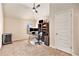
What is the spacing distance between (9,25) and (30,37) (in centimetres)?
48

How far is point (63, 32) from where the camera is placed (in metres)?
2.12

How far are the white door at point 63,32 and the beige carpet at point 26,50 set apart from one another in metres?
0.19

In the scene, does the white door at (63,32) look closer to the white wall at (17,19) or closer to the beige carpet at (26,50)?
the beige carpet at (26,50)

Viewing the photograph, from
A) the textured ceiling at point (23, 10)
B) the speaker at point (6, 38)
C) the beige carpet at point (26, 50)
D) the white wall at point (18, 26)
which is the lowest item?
the beige carpet at point (26, 50)

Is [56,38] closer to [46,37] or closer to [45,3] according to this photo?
[46,37]

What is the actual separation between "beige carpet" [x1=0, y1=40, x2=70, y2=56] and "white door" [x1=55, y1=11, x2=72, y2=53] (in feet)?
0.62

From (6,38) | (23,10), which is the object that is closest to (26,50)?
(6,38)

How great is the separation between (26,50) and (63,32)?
0.86 meters

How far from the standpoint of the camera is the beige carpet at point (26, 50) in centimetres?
185

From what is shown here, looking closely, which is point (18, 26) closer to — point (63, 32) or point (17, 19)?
point (17, 19)

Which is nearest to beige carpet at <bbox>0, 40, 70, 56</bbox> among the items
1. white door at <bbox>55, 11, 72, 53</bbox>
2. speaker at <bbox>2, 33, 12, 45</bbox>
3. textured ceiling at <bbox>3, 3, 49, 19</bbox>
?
speaker at <bbox>2, 33, 12, 45</bbox>

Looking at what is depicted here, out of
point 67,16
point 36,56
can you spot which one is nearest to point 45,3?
point 67,16

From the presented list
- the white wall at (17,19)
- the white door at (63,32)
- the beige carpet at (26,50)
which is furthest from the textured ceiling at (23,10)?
the beige carpet at (26,50)

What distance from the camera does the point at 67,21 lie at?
2131 millimetres
